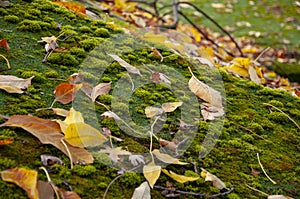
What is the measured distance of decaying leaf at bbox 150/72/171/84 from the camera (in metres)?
1.69

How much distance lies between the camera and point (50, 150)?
44.1 inches

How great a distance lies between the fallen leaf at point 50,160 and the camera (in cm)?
107

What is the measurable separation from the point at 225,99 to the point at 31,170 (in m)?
0.98

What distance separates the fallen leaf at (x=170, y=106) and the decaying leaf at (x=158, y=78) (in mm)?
185

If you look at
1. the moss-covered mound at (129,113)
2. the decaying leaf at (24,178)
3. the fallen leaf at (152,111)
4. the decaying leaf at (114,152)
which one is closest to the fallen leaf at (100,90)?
the moss-covered mound at (129,113)

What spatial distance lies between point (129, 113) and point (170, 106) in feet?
0.61

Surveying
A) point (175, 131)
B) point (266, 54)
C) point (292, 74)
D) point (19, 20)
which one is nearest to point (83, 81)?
point (175, 131)

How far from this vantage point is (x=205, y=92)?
5.33 feet

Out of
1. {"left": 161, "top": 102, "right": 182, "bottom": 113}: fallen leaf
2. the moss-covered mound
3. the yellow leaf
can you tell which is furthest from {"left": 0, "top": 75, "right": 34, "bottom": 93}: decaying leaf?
{"left": 161, "top": 102, "right": 182, "bottom": 113}: fallen leaf

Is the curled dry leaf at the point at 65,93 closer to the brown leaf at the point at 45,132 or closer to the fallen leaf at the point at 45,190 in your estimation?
the brown leaf at the point at 45,132

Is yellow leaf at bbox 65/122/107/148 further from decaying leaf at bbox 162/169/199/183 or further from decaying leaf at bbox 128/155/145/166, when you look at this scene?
decaying leaf at bbox 162/169/199/183

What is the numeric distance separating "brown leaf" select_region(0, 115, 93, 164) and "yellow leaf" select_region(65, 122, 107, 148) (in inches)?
0.7

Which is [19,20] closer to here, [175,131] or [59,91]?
[59,91]

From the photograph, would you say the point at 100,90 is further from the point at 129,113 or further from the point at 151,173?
the point at 151,173
